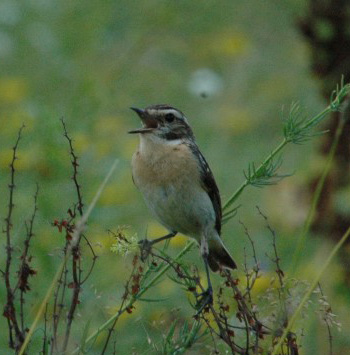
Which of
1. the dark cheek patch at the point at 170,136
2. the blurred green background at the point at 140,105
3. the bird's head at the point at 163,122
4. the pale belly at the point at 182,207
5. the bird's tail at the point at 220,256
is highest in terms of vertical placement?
the bird's head at the point at 163,122

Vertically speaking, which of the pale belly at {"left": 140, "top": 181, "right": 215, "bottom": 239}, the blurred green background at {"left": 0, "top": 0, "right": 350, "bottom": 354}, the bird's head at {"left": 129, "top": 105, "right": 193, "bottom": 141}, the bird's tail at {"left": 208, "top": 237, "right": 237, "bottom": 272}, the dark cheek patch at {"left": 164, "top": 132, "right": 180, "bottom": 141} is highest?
the bird's head at {"left": 129, "top": 105, "right": 193, "bottom": 141}

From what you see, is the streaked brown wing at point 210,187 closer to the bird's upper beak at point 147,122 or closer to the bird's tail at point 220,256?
the bird's tail at point 220,256

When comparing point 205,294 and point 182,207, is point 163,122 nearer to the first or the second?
point 182,207

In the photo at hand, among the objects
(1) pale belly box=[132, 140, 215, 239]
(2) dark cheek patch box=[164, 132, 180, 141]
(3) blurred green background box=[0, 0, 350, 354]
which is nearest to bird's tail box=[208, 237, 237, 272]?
(1) pale belly box=[132, 140, 215, 239]

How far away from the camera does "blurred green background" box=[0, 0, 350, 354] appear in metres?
7.15

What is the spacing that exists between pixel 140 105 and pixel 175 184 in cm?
458

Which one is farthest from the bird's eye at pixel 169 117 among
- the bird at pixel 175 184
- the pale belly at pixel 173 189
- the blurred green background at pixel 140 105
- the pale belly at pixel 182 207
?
the blurred green background at pixel 140 105

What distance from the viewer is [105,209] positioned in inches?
288

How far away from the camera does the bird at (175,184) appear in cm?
→ 623

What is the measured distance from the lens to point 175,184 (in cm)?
629

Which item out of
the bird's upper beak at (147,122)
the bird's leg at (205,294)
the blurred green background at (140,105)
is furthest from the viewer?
the blurred green background at (140,105)

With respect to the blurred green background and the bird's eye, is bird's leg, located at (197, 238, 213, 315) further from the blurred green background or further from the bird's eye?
the bird's eye

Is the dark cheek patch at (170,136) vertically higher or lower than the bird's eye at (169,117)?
lower

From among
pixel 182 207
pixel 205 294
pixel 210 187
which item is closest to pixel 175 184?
pixel 182 207
